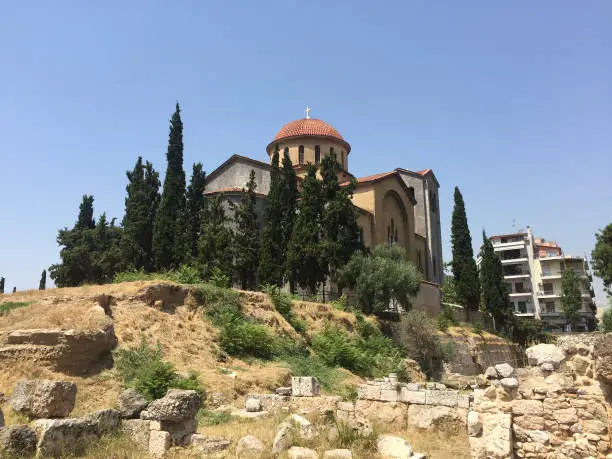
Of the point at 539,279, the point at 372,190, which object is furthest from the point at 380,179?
the point at 539,279

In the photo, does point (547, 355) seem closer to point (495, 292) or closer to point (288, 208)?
point (288, 208)

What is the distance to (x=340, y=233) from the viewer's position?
2505cm

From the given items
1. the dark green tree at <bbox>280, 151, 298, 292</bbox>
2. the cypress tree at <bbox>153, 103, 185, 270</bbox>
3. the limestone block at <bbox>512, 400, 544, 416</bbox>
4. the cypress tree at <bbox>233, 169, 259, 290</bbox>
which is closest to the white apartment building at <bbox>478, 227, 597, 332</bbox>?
the dark green tree at <bbox>280, 151, 298, 292</bbox>

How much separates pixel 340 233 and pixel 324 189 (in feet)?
9.95

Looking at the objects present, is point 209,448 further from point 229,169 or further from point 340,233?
point 229,169

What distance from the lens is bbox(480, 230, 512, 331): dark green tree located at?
115 feet

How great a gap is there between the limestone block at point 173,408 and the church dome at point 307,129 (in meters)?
29.8

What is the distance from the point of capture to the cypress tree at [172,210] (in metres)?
27.0

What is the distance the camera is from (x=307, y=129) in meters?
36.6

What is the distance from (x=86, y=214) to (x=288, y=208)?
63.6 ft

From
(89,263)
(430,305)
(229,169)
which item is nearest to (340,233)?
(430,305)

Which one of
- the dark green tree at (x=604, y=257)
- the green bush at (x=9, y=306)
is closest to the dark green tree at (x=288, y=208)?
the green bush at (x=9, y=306)

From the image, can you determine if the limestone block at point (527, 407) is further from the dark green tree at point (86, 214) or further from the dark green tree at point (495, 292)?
the dark green tree at point (86, 214)

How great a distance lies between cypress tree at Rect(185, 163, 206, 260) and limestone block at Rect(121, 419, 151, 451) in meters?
18.7
